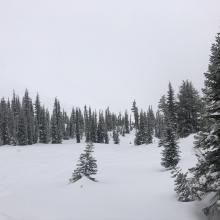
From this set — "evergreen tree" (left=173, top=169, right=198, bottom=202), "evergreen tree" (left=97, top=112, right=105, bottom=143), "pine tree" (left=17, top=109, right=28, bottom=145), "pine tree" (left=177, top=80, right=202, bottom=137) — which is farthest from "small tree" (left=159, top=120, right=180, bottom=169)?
"evergreen tree" (left=97, top=112, right=105, bottom=143)

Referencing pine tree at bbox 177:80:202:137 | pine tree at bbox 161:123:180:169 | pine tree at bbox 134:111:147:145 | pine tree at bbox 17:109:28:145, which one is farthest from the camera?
pine tree at bbox 134:111:147:145

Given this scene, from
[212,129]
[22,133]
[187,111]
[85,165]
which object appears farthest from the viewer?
[22,133]

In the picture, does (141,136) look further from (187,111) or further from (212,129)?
(212,129)

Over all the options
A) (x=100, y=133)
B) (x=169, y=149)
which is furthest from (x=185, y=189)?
(x=100, y=133)

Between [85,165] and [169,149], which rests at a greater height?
[169,149]

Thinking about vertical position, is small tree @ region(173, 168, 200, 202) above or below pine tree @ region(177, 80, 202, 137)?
below

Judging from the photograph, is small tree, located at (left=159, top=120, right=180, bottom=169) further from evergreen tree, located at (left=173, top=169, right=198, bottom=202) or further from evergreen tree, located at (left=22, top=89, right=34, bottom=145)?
evergreen tree, located at (left=22, top=89, right=34, bottom=145)

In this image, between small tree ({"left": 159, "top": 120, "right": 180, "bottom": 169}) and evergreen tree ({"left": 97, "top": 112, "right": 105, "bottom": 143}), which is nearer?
small tree ({"left": 159, "top": 120, "right": 180, "bottom": 169})

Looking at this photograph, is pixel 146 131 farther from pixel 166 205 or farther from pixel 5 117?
pixel 166 205

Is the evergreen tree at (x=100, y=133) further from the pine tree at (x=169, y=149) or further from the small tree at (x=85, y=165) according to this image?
the small tree at (x=85, y=165)

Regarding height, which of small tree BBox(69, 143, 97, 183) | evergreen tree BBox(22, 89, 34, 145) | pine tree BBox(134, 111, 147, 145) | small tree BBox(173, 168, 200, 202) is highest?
evergreen tree BBox(22, 89, 34, 145)

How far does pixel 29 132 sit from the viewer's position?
87.8 m

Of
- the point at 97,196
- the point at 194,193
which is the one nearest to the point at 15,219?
the point at 97,196

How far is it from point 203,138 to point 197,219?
345cm
